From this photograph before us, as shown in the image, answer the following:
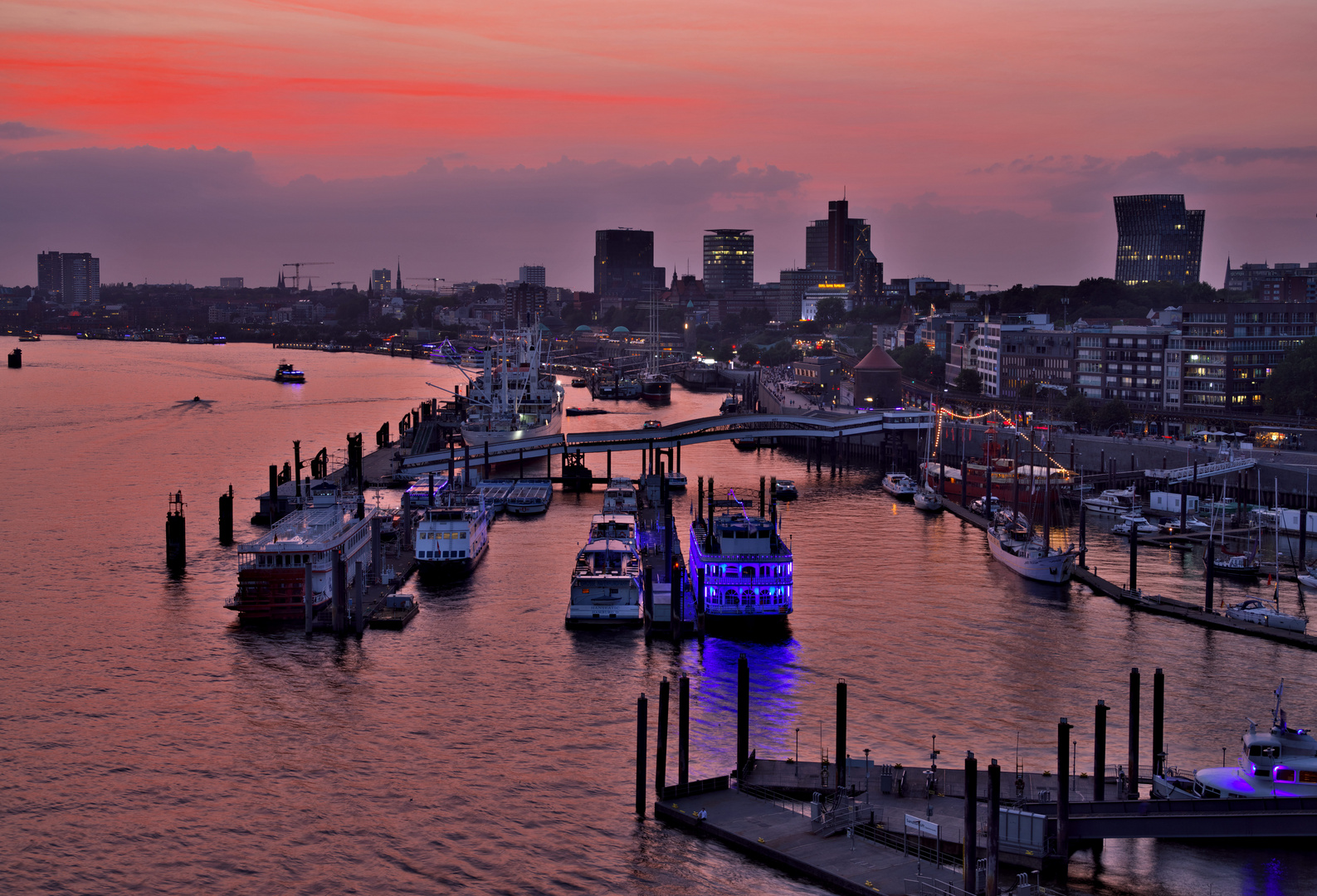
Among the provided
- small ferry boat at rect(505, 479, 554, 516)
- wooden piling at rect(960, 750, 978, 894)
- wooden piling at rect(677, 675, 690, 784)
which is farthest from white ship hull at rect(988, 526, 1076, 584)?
wooden piling at rect(960, 750, 978, 894)

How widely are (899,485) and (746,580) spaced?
30.7 metres

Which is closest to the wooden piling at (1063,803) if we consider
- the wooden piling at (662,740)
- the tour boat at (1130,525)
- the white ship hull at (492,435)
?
the wooden piling at (662,740)

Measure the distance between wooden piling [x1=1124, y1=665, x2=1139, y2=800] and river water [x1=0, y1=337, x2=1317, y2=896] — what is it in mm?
1097

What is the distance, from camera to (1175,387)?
310ft

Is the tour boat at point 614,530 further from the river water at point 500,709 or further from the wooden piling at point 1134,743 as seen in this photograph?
the wooden piling at point 1134,743

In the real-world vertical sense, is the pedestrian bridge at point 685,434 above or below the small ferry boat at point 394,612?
above

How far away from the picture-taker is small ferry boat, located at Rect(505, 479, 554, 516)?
200 feet

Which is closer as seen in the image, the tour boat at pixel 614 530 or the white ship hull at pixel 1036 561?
the white ship hull at pixel 1036 561

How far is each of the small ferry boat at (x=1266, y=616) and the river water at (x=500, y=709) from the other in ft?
4.92

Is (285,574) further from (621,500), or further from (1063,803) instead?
(1063,803)

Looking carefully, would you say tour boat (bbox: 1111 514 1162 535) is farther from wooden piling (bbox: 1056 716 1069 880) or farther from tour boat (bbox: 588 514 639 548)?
wooden piling (bbox: 1056 716 1069 880)

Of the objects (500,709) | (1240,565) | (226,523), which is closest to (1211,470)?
(1240,565)

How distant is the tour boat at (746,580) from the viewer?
39344 mm

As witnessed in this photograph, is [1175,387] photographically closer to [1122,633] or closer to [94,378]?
[1122,633]
